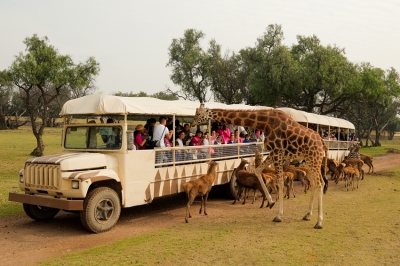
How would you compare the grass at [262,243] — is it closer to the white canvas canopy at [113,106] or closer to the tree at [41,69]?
the white canvas canopy at [113,106]

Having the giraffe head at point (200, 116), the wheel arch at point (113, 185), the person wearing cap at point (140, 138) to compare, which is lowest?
the wheel arch at point (113, 185)

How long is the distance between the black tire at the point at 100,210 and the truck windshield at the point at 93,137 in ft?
3.64

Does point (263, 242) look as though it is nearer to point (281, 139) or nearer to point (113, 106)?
point (281, 139)

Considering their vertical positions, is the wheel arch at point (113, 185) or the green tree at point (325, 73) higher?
the green tree at point (325, 73)

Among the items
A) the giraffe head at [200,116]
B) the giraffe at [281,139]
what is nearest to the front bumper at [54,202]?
the giraffe head at [200,116]

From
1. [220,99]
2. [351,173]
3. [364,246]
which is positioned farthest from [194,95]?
[364,246]

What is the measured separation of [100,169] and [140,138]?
1711mm

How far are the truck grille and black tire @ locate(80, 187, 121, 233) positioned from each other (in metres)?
0.73

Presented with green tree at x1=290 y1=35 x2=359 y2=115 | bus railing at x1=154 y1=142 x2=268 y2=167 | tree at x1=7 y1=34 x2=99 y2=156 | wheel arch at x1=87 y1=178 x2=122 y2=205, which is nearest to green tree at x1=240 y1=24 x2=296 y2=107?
green tree at x1=290 y1=35 x2=359 y2=115

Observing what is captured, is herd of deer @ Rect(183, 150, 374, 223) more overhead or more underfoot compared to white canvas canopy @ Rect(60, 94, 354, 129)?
more underfoot

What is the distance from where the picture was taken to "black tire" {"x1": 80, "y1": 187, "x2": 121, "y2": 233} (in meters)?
7.55

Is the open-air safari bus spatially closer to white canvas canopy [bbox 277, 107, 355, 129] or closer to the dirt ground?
the dirt ground

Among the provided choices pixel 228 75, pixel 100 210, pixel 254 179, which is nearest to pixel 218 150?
pixel 254 179

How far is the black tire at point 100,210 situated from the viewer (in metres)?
7.55
